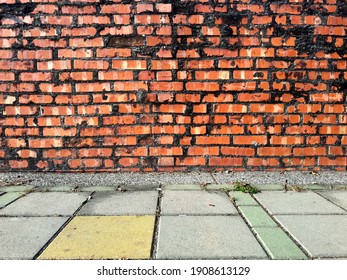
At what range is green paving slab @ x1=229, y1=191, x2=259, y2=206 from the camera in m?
1.83

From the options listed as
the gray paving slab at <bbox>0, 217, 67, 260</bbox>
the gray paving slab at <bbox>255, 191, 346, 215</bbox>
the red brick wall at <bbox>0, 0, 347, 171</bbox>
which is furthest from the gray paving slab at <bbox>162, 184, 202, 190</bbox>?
the gray paving slab at <bbox>0, 217, 67, 260</bbox>

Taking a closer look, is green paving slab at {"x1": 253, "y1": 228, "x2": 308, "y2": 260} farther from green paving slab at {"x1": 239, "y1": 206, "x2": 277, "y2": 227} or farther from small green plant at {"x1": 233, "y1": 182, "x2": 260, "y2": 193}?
small green plant at {"x1": 233, "y1": 182, "x2": 260, "y2": 193}

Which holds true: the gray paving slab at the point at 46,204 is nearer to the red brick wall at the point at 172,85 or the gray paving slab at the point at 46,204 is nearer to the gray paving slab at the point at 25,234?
the gray paving slab at the point at 25,234

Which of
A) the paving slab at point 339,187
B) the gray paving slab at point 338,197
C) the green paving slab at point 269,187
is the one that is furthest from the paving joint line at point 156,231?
the paving slab at point 339,187

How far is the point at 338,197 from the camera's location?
195 cm

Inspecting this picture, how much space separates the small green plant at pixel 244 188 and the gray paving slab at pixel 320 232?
1.45ft

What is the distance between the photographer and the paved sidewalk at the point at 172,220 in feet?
4.09

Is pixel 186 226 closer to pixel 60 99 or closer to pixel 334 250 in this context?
pixel 334 250

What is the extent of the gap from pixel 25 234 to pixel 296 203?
1592 mm

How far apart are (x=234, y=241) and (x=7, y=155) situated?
206 cm

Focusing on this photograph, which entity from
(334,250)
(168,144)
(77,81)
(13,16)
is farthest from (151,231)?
(13,16)

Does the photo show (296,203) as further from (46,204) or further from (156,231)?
(46,204)

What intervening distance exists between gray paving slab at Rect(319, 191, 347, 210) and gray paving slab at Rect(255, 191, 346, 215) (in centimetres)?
6

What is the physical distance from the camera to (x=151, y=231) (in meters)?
1.43
